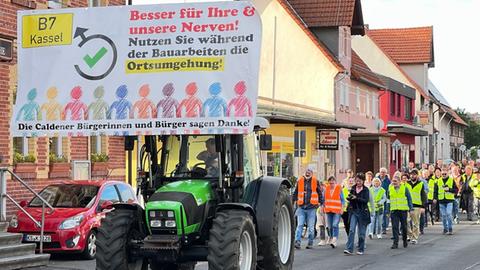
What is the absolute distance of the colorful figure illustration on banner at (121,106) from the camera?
11.5 m

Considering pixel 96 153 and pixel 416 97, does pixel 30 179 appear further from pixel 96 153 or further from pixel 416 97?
pixel 416 97

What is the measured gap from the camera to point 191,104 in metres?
11.2

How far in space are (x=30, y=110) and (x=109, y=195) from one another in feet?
21.0

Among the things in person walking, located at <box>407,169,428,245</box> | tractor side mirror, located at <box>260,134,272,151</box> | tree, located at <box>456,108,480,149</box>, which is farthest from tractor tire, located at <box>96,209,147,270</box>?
tree, located at <box>456,108,480,149</box>

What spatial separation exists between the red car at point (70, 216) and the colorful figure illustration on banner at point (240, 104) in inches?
242

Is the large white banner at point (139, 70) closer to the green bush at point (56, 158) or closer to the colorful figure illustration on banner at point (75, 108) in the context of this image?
the colorful figure illustration on banner at point (75, 108)

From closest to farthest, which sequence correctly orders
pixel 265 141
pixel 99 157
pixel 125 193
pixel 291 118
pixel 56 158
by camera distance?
pixel 265 141, pixel 125 193, pixel 56 158, pixel 99 157, pixel 291 118

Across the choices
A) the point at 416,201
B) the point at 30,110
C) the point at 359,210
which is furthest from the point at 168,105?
the point at 416,201

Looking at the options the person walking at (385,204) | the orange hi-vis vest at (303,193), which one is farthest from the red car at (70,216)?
the person walking at (385,204)

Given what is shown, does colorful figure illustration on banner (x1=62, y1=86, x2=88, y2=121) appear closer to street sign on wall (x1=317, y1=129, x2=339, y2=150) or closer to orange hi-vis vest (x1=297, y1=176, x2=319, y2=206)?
orange hi-vis vest (x1=297, y1=176, x2=319, y2=206)

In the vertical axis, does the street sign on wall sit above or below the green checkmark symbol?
below

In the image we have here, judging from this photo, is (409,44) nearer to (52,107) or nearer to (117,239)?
(52,107)

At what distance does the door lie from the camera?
177 ft

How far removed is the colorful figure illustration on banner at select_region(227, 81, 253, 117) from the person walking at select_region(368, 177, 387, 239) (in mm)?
12642
